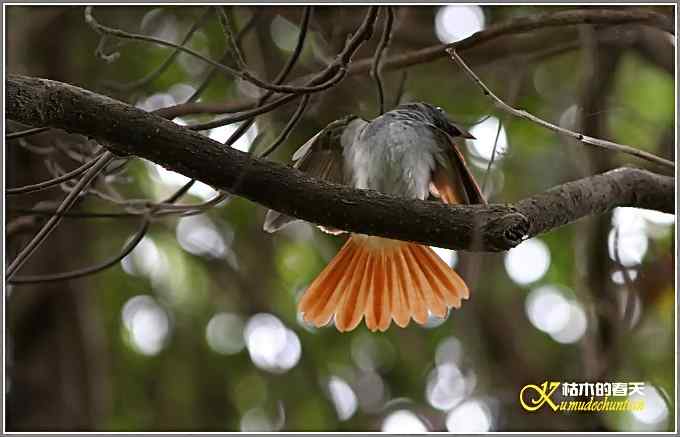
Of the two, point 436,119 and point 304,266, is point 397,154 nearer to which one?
point 436,119

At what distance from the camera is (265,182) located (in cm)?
138

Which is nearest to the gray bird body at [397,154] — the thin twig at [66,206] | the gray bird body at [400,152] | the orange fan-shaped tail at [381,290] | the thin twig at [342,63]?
the gray bird body at [400,152]

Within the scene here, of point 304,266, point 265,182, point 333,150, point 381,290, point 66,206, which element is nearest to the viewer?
point 265,182

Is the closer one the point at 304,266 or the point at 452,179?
the point at 452,179

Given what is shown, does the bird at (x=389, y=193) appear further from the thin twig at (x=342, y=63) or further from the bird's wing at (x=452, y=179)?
the thin twig at (x=342, y=63)

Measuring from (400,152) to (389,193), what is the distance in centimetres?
10

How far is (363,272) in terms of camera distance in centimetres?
203

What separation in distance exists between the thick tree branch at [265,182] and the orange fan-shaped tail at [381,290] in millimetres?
437

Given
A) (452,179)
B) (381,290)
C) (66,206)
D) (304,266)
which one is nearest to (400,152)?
(452,179)

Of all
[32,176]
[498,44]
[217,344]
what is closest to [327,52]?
[498,44]

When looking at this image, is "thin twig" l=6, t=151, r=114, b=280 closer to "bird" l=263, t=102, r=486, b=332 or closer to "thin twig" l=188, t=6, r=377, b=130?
"thin twig" l=188, t=6, r=377, b=130

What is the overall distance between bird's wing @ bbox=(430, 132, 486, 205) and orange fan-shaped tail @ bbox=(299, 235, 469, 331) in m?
0.15

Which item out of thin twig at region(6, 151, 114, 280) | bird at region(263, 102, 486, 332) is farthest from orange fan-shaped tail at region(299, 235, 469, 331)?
thin twig at region(6, 151, 114, 280)

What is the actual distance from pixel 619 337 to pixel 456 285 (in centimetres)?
62
